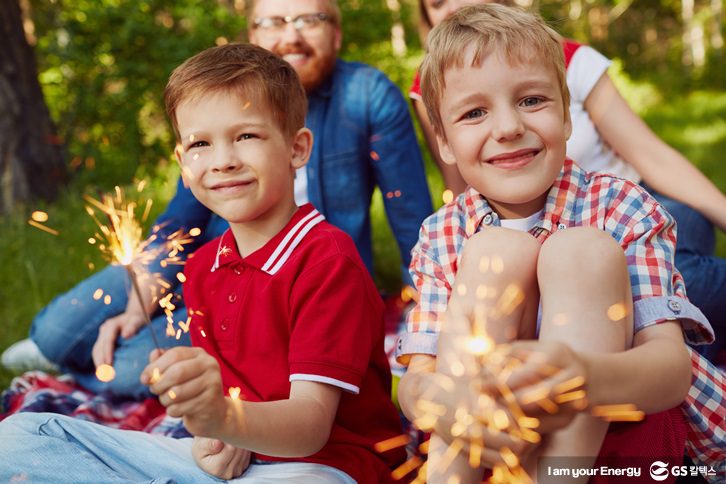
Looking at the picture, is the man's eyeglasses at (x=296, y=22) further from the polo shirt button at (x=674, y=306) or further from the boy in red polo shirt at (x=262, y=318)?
the polo shirt button at (x=674, y=306)

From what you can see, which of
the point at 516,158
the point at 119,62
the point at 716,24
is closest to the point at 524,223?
the point at 516,158

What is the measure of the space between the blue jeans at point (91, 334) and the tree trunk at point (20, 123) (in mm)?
2248

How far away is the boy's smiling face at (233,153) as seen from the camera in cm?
181

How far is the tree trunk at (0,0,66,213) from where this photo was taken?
4793mm

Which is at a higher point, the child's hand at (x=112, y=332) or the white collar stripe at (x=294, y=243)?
the white collar stripe at (x=294, y=243)

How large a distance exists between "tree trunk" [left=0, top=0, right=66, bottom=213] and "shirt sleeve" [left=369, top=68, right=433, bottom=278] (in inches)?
115

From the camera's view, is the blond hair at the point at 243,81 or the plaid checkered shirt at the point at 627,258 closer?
the plaid checkered shirt at the point at 627,258

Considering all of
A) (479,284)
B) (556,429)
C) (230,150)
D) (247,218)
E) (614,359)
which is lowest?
(556,429)

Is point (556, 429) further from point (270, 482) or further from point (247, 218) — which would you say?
point (247, 218)

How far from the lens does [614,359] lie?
1.35 metres

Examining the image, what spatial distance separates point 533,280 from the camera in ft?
5.05

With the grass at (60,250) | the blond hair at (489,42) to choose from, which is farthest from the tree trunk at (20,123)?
the blond hair at (489,42)

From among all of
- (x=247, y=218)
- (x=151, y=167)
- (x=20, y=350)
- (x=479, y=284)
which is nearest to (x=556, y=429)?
(x=479, y=284)

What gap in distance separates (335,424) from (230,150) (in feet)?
2.18
